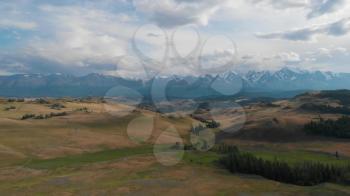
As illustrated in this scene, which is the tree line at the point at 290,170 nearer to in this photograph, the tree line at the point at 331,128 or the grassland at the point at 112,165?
the grassland at the point at 112,165

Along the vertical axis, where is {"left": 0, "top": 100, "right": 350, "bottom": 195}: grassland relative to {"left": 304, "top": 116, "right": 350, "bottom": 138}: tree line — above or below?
below

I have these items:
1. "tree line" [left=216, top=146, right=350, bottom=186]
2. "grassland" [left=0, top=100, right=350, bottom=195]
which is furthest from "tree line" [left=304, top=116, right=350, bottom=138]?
"tree line" [left=216, top=146, right=350, bottom=186]

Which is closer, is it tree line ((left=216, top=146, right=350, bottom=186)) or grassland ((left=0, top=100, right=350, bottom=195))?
grassland ((left=0, top=100, right=350, bottom=195))

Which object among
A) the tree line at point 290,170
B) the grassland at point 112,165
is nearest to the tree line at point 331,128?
the grassland at point 112,165

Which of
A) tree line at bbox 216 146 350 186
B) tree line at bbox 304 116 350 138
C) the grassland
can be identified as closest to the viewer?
the grassland

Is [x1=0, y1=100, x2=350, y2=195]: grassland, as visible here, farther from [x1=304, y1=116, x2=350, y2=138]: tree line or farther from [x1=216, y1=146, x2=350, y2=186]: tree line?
[x1=304, y1=116, x2=350, y2=138]: tree line

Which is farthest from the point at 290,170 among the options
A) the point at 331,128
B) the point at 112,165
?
the point at 331,128

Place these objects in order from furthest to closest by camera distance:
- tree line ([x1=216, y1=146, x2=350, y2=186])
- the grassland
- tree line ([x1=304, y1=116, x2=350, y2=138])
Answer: tree line ([x1=304, y1=116, x2=350, y2=138]) → tree line ([x1=216, y1=146, x2=350, y2=186]) → the grassland

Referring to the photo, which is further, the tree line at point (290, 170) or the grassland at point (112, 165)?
the tree line at point (290, 170)

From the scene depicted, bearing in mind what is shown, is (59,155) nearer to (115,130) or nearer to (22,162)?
(22,162)

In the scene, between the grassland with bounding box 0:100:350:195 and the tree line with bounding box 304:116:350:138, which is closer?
the grassland with bounding box 0:100:350:195

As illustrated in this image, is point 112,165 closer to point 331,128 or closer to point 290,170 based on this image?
point 290,170

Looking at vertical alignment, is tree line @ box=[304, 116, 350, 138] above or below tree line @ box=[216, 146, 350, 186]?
above

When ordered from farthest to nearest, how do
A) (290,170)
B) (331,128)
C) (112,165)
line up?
(331,128) → (112,165) → (290,170)
